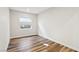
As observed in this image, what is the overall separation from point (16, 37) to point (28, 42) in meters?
0.19

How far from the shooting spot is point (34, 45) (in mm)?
1117

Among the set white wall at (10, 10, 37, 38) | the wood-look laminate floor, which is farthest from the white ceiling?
the wood-look laminate floor

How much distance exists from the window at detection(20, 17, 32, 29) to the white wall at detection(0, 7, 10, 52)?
0.18 m

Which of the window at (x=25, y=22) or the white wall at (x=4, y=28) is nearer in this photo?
the white wall at (x=4, y=28)

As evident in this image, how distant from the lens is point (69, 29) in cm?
110

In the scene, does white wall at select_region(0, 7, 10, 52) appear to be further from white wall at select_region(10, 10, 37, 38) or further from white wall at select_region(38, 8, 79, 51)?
white wall at select_region(38, 8, 79, 51)

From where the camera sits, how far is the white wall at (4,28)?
98cm

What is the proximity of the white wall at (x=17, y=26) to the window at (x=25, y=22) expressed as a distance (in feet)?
0.14

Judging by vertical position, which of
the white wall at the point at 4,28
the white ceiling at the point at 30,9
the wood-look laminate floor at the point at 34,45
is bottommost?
the wood-look laminate floor at the point at 34,45

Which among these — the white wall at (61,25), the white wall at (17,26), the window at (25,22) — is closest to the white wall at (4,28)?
the white wall at (17,26)

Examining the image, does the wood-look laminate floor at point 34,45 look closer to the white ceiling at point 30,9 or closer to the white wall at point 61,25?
the white wall at point 61,25
